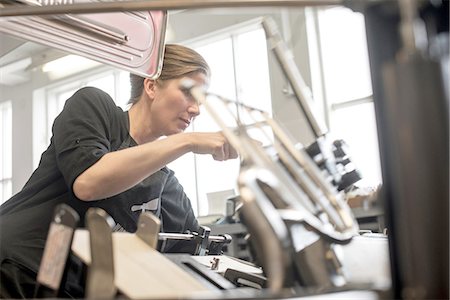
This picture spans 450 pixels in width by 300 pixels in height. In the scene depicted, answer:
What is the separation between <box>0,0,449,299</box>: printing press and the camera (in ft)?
1.03

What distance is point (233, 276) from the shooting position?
747mm

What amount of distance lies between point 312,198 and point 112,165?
1.13 ft

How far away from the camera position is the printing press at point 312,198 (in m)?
0.31

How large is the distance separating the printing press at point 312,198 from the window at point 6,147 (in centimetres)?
475

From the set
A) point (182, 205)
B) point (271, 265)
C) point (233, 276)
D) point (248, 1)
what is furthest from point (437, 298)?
point (182, 205)

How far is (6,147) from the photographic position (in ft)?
17.7

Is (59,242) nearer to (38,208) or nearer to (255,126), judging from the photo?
(255,126)

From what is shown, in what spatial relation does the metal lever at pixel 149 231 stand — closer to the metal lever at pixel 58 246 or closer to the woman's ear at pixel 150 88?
the metal lever at pixel 58 246

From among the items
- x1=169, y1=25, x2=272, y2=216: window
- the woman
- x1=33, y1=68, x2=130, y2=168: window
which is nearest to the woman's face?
the woman

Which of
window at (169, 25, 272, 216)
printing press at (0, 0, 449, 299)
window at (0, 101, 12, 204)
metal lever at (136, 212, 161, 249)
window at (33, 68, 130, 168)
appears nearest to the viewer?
printing press at (0, 0, 449, 299)

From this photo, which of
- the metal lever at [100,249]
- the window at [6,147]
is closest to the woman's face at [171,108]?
the metal lever at [100,249]

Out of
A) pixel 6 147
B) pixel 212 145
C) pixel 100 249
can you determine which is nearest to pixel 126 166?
pixel 212 145

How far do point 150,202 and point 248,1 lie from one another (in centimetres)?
55

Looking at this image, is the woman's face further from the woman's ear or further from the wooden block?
the wooden block
